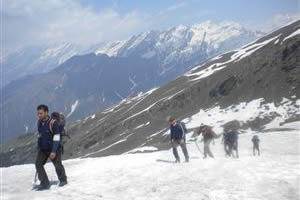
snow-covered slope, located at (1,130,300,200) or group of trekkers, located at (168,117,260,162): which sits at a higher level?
group of trekkers, located at (168,117,260,162)

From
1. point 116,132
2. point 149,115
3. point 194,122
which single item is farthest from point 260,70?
point 116,132

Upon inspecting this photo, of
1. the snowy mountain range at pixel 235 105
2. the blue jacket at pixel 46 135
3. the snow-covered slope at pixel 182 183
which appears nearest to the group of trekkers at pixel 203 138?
the snow-covered slope at pixel 182 183

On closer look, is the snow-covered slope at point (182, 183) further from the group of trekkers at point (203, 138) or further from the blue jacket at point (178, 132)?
the blue jacket at point (178, 132)

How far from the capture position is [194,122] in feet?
295

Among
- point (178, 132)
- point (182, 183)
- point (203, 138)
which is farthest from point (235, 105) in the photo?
point (182, 183)

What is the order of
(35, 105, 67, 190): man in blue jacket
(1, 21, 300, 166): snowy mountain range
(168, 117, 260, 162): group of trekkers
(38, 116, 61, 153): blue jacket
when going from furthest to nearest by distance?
(1, 21, 300, 166): snowy mountain range
(168, 117, 260, 162): group of trekkers
(38, 116, 61, 153): blue jacket
(35, 105, 67, 190): man in blue jacket

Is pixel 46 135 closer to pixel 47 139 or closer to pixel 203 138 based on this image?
pixel 47 139

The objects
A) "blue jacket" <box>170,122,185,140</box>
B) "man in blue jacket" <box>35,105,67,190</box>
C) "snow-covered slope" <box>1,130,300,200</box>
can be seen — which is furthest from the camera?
"blue jacket" <box>170,122,185,140</box>

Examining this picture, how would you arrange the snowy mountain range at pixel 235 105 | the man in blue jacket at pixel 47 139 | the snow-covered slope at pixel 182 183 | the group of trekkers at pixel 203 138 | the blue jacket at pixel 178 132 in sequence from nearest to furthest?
the snow-covered slope at pixel 182 183, the man in blue jacket at pixel 47 139, the group of trekkers at pixel 203 138, the blue jacket at pixel 178 132, the snowy mountain range at pixel 235 105

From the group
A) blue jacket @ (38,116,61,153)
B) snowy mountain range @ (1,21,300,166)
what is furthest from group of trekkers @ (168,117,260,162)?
snowy mountain range @ (1,21,300,166)

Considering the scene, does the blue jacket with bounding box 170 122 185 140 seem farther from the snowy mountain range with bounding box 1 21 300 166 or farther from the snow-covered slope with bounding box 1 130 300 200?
the snowy mountain range with bounding box 1 21 300 166

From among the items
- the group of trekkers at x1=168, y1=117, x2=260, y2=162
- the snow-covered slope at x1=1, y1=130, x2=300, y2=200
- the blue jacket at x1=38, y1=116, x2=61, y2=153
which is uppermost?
the blue jacket at x1=38, y1=116, x2=61, y2=153

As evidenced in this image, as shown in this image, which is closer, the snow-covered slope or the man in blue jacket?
the snow-covered slope

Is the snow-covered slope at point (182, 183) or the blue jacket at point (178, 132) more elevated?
the blue jacket at point (178, 132)
